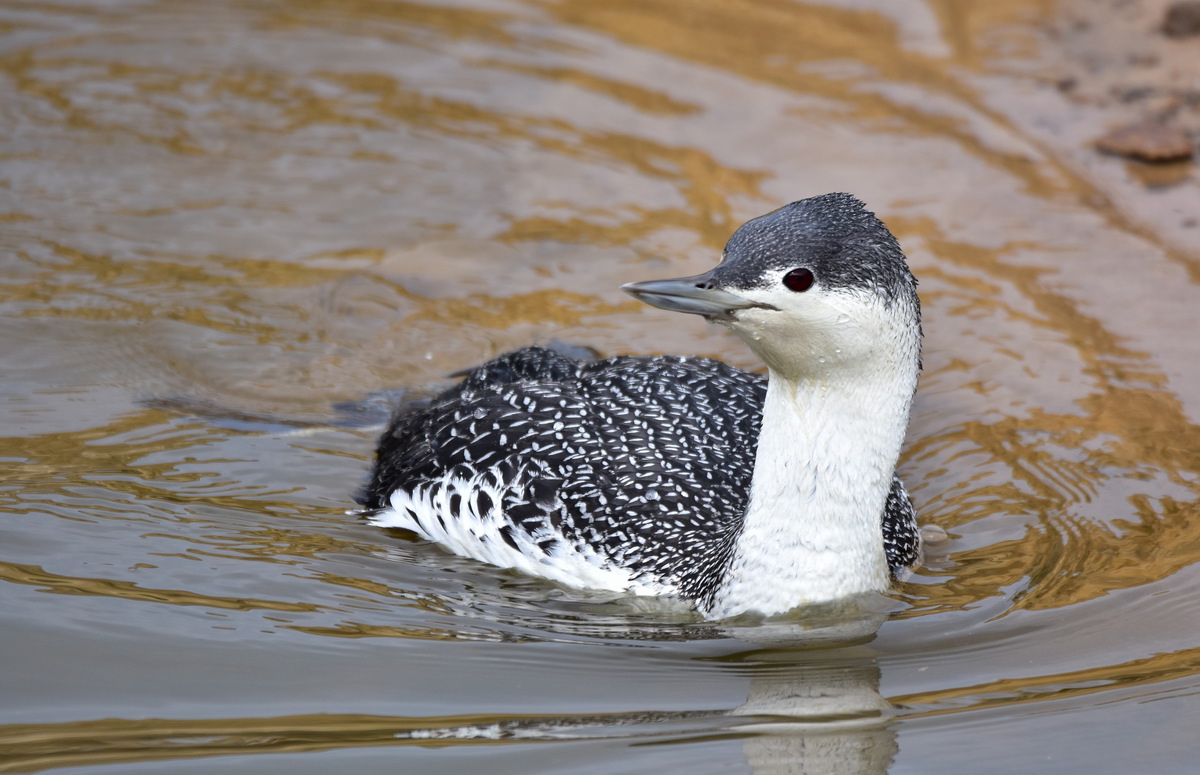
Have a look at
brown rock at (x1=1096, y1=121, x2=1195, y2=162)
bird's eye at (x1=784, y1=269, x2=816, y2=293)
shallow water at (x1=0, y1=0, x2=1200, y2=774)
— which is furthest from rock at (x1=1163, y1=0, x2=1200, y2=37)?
bird's eye at (x1=784, y1=269, x2=816, y2=293)

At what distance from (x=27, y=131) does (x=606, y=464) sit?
16.6ft

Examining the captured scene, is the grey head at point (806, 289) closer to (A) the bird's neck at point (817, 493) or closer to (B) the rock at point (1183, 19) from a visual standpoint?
(A) the bird's neck at point (817, 493)

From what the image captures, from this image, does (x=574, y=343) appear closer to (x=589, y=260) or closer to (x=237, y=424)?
(x=589, y=260)

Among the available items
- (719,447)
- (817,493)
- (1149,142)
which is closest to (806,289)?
(817,493)

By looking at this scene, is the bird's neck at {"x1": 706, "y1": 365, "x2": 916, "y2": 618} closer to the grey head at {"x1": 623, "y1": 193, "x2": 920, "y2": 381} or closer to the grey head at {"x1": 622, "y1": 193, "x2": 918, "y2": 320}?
the grey head at {"x1": 623, "y1": 193, "x2": 920, "y2": 381}

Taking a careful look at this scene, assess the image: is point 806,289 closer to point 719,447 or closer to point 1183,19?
point 719,447

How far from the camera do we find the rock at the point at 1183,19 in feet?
31.4

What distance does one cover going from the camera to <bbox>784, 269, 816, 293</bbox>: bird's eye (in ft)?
14.3

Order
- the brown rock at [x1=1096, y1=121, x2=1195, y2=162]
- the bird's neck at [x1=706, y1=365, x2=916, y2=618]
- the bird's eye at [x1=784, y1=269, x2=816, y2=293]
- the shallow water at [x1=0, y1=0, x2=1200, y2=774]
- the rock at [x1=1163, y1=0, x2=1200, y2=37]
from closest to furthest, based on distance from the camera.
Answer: the bird's eye at [x1=784, y1=269, x2=816, y2=293]
the shallow water at [x1=0, y1=0, x2=1200, y2=774]
the bird's neck at [x1=706, y1=365, x2=916, y2=618]
the brown rock at [x1=1096, y1=121, x2=1195, y2=162]
the rock at [x1=1163, y1=0, x2=1200, y2=37]

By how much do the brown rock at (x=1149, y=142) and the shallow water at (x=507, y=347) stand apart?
0.18 metres

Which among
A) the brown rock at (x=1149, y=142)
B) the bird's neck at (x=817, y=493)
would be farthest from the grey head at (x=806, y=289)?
the brown rock at (x=1149, y=142)

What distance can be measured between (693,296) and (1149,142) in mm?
5394

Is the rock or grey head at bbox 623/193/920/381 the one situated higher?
the rock

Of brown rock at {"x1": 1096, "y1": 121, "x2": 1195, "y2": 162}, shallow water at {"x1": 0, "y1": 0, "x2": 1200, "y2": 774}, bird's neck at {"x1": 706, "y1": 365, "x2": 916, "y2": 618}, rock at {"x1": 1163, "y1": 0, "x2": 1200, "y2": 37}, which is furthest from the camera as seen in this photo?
rock at {"x1": 1163, "y1": 0, "x2": 1200, "y2": 37}
